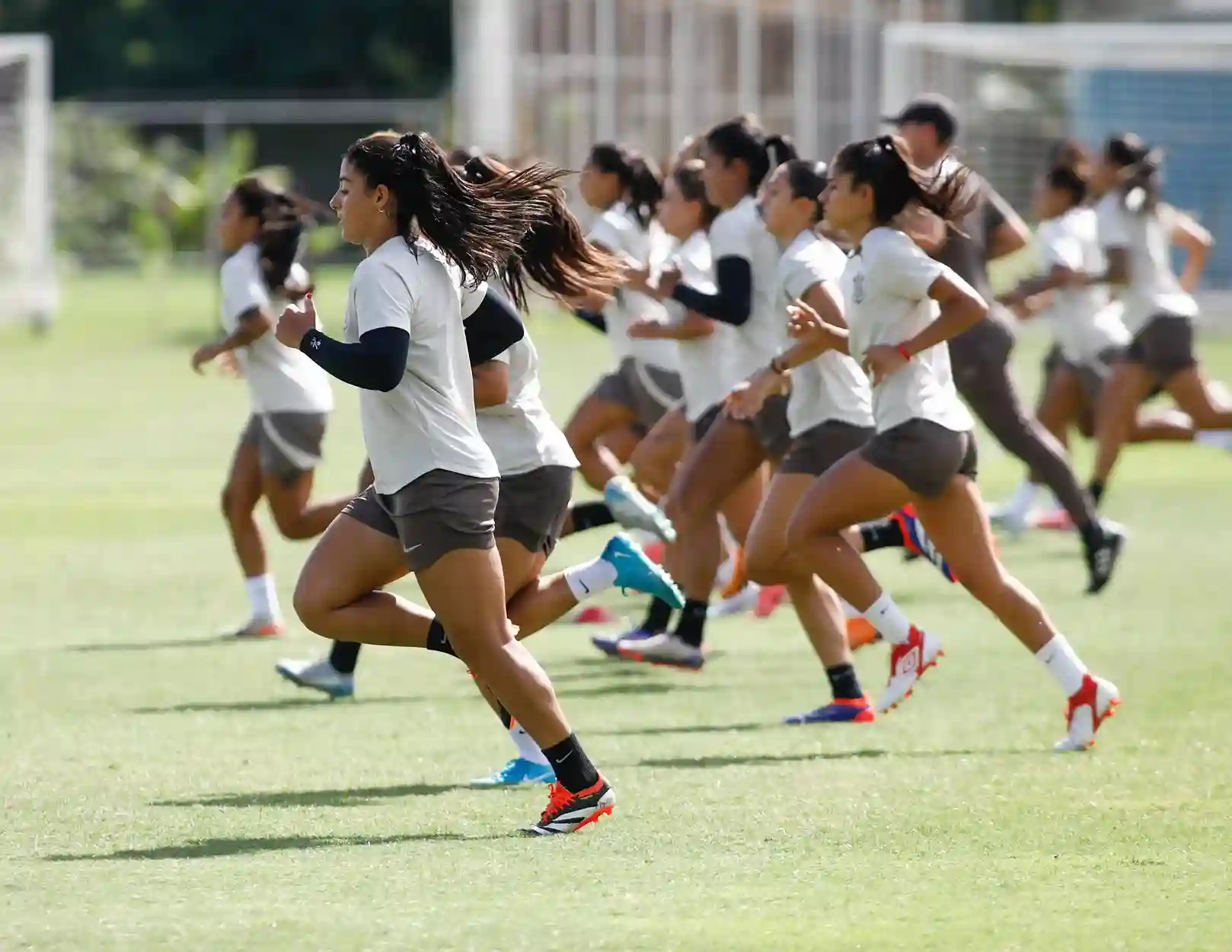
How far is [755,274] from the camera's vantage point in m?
9.65

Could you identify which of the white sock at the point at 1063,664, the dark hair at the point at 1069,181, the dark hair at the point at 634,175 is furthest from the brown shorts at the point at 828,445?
the dark hair at the point at 1069,181

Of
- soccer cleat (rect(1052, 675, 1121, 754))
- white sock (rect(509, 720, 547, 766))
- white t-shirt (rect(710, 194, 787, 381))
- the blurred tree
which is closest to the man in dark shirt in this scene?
white t-shirt (rect(710, 194, 787, 381))

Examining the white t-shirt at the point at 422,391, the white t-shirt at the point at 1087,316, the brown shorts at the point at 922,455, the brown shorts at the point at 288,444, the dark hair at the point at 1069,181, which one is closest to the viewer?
the white t-shirt at the point at 422,391

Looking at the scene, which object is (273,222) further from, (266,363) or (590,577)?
(590,577)

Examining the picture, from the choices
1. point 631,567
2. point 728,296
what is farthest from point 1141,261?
point 631,567

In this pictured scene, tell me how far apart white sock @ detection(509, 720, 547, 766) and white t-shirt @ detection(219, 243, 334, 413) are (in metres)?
3.58

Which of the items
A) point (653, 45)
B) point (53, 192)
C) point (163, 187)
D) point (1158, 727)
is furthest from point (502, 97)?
point (1158, 727)

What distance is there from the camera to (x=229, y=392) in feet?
83.2

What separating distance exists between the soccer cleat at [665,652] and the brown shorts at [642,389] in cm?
194

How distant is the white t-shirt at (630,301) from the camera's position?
1100 cm

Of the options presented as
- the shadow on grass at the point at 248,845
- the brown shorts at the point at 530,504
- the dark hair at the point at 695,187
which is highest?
the dark hair at the point at 695,187

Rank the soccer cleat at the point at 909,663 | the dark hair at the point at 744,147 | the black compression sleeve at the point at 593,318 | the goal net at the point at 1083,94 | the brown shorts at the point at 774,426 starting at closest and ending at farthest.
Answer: the soccer cleat at the point at 909,663 → the dark hair at the point at 744,147 → the brown shorts at the point at 774,426 → the black compression sleeve at the point at 593,318 → the goal net at the point at 1083,94

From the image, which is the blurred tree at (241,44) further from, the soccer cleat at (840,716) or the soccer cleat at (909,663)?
the soccer cleat at (909,663)

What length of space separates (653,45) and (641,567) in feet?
103
